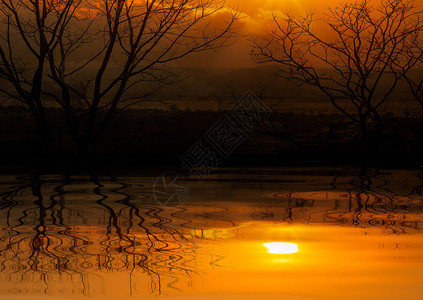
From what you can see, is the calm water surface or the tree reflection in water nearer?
the calm water surface

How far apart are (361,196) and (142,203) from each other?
2727 millimetres

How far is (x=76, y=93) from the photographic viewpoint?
1609 centimetres

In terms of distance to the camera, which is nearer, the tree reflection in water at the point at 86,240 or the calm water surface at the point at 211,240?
the calm water surface at the point at 211,240

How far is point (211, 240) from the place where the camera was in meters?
7.25

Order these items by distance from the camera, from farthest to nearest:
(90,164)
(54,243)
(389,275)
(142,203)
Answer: (90,164), (142,203), (54,243), (389,275)

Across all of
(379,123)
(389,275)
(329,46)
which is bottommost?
(389,275)

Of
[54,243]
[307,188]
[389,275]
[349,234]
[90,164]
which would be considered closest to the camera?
[389,275]

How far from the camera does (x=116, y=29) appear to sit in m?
15.7

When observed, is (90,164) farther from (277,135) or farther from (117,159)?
(277,135)

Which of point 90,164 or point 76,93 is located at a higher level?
point 76,93

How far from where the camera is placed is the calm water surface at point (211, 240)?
5.43 metres

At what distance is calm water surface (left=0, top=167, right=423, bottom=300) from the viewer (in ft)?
17.8

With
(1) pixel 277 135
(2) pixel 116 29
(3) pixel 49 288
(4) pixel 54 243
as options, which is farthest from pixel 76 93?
(3) pixel 49 288

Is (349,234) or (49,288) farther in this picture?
(349,234)
